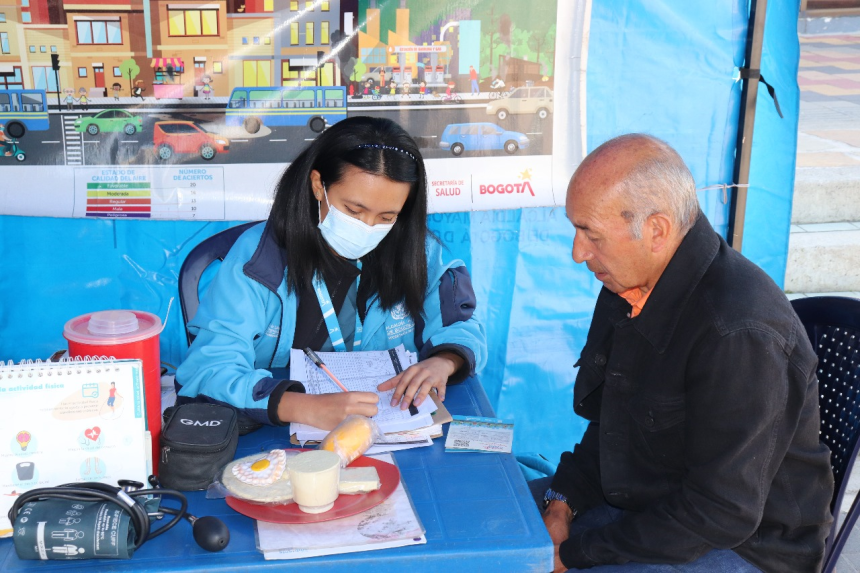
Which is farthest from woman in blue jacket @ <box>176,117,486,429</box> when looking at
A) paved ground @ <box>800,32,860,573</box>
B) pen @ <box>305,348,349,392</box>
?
paved ground @ <box>800,32,860,573</box>

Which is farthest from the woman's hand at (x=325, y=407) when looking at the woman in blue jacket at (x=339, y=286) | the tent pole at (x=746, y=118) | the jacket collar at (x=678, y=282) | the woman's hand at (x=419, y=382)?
the tent pole at (x=746, y=118)

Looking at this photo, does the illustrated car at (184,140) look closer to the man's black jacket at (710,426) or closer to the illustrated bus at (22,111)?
the illustrated bus at (22,111)

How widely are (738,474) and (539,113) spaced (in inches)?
73.9

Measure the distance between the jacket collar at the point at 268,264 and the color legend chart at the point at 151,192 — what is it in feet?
3.03

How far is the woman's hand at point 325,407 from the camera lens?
1.77 m

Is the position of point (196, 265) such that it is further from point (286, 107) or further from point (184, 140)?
point (286, 107)

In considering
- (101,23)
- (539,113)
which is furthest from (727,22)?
(101,23)

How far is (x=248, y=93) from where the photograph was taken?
9.69 feet

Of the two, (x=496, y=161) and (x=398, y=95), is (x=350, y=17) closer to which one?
(x=398, y=95)

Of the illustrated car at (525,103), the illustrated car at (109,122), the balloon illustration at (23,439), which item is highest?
the illustrated car at (525,103)

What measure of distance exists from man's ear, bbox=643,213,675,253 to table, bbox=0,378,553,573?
22.3 inches

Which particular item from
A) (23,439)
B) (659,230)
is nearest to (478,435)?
(659,230)

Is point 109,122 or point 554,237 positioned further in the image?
point 554,237

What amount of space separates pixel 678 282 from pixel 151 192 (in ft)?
6.75
